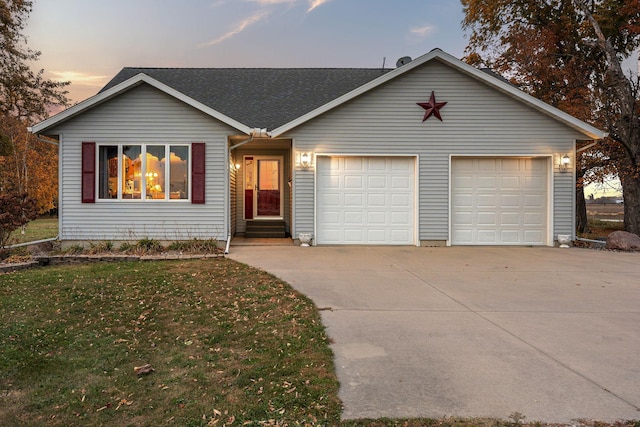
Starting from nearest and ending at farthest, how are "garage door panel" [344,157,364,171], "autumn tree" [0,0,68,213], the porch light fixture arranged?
the porch light fixture, "garage door panel" [344,157,364,171], "autumn tree" [0,0,68,213]

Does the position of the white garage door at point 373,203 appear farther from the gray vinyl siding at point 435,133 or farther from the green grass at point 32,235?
the green grass at point 32,235

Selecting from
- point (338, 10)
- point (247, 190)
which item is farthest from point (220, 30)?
point (247, 190)

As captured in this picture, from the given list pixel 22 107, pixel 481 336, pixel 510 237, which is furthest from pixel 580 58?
pixel 22 107

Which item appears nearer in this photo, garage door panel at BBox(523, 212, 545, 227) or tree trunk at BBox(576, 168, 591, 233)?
garage door panel at BBox(523, 212, 545, 227)

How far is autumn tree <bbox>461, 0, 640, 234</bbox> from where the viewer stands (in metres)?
11.9

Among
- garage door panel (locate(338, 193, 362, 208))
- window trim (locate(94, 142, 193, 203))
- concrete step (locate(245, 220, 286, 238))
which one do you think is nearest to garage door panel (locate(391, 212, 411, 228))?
garage door panel (locate(338, 193, 362, 208))

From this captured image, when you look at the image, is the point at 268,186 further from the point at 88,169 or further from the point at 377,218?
the point at 88,169

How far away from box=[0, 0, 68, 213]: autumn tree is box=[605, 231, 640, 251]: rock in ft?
73.3

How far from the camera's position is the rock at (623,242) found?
9266 mm

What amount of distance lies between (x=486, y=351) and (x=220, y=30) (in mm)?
17266

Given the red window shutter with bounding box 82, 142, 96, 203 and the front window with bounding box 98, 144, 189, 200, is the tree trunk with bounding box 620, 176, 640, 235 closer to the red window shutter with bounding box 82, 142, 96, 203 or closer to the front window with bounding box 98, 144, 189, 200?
the front window with bounding box 98, 144, 189, 200

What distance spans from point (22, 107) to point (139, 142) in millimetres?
15586

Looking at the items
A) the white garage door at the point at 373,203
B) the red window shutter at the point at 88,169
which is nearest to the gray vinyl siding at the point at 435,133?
the white garage door at the point at 373,203

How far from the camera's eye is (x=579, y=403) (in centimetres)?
238
